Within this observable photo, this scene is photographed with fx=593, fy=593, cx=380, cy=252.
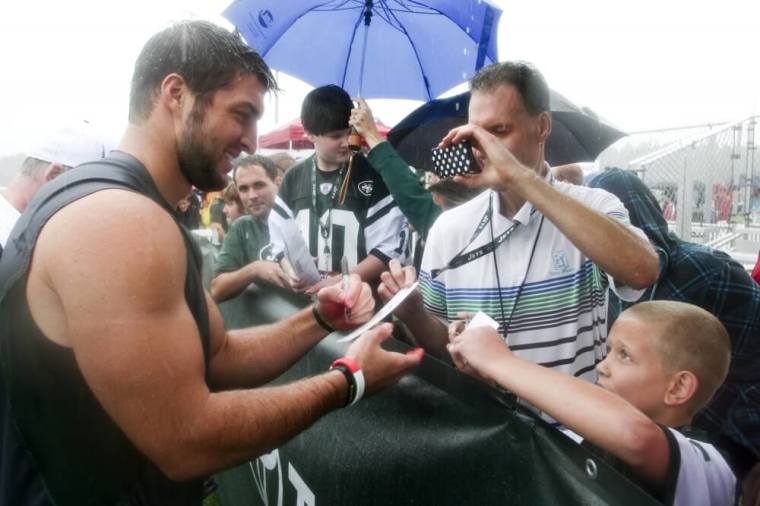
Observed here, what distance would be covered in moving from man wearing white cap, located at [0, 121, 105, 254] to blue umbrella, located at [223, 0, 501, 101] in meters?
1.23

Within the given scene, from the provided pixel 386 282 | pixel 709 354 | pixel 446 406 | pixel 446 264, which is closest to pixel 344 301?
pixel 386 282

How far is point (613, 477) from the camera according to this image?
3.65ft

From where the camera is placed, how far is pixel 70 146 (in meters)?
3.77

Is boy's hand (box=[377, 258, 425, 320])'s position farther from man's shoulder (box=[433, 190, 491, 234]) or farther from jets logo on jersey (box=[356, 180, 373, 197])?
jets logo on jersey (box=[356, 180, 373, 197])

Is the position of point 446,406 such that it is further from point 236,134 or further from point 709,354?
point 236,134

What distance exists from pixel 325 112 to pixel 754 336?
2.44 metres

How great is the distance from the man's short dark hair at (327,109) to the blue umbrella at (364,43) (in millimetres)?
843

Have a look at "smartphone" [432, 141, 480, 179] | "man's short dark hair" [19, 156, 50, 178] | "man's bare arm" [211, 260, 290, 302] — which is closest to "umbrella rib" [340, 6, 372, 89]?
"man's bare arm" [211, 260, 290, 302]

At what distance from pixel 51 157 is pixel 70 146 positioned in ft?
0.43

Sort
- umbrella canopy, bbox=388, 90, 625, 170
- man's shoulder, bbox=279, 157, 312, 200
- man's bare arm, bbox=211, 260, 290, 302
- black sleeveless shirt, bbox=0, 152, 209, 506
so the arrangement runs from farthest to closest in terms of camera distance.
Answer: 1. man's shoulder, bbox=279, 157, 312, 200
2. man's bare arm, bbox=211, 260, 290, 302
3. umbrella canopy, bbox=388, 90, 625, 170
4. black sleeveless shirt, bbox=0, 152, 209, 506

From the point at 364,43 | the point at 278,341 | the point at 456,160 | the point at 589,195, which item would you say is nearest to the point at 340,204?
the point at 364,43

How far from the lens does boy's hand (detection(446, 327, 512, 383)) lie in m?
1.52

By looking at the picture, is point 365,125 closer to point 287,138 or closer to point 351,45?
point 351,45

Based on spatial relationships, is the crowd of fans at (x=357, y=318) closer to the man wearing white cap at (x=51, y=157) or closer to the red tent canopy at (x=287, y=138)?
the man wearing white cap at (x=51, y=157)
